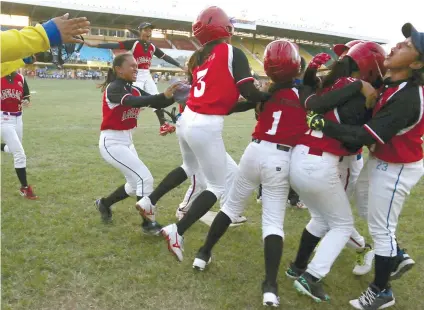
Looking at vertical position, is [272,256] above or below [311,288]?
above

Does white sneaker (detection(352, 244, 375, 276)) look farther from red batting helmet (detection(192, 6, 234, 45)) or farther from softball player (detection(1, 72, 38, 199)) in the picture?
softball player (detection(1, 72, 38, 199))

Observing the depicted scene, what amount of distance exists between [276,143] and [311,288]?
4.01ft

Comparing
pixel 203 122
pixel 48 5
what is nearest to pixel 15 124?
pixel 203 122

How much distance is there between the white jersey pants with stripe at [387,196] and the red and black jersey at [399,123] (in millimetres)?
74

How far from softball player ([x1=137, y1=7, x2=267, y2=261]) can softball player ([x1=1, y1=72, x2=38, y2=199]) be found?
3113 millimetres

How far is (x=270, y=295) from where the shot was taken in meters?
3.09

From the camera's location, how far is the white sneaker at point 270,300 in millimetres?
3049

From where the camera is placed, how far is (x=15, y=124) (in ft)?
19.6

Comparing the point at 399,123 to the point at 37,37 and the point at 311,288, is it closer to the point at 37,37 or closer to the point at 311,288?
the point at 311,288

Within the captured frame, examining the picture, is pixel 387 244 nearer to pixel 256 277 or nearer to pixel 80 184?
pixel 256 277

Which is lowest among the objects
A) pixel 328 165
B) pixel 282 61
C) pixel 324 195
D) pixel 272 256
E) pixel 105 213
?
pixel 105 213

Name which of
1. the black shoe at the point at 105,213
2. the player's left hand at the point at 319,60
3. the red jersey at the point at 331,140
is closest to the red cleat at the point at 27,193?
the black shoe at the point at 105,213

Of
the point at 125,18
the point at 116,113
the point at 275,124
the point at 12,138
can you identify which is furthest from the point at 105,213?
the point at 125,18

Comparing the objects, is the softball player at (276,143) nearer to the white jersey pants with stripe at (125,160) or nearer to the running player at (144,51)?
the white jersey pants with stripe at (125,160)
